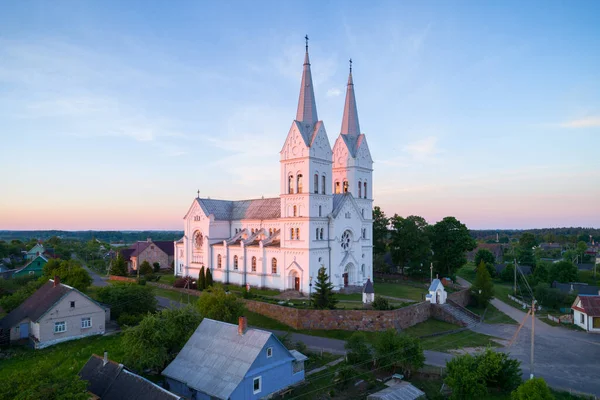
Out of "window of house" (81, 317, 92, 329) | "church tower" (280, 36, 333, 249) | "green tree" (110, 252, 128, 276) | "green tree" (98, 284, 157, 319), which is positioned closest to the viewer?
"window of house" (81, 317, 92, 329)

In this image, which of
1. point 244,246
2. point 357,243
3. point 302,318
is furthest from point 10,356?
point 357,243

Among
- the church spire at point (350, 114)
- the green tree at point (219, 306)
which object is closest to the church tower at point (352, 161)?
the church spire at point (350, 114)

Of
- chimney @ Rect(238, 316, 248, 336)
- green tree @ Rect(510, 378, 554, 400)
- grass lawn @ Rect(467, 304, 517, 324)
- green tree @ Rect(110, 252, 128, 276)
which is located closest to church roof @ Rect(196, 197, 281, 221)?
green tree @ Rect(110, 252, 128, 276)

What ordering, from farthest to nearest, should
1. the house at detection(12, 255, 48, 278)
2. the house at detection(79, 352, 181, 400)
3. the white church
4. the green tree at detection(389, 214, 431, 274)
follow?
1. the house at detection(12, 255, 48, 278)
2. the green tree at detection(389, 214, 431, 274)
3. the white church
4. the house at detection(79, 352, 181, 400)

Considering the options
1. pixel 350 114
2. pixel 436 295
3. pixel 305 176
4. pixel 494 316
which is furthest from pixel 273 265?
pixel 494 316

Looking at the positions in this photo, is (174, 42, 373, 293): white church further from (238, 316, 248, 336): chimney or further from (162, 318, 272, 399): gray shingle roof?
(238, 316, 248, 336): chimney

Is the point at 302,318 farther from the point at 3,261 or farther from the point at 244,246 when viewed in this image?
the point at 3,261

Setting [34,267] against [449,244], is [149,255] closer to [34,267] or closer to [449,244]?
[34,267]

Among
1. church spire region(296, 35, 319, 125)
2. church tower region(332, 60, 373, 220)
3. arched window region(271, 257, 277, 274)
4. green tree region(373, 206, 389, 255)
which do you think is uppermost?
church spire region(296, 35, 319, 125)

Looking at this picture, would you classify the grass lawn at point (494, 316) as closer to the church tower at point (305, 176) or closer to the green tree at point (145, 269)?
the church tower at point (305, 176)
